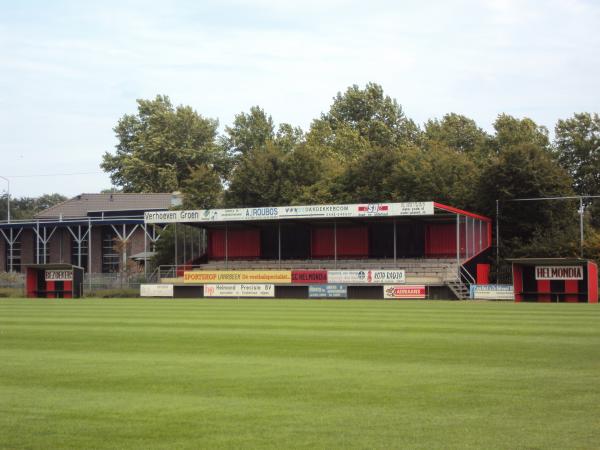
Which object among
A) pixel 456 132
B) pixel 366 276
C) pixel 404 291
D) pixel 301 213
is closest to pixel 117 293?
pixel 301 213

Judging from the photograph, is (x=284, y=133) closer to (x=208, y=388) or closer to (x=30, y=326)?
(x=30, y=326)

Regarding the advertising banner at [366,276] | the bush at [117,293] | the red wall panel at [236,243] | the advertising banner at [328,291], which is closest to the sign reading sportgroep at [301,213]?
the advertising banner at [366,276]

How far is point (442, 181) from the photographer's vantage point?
2719 inches

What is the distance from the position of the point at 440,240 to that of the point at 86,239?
38.0 m

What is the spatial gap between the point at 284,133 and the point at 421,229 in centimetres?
4319

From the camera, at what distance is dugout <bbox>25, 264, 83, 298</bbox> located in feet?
176

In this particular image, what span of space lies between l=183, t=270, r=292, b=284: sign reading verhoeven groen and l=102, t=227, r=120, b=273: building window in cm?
2669

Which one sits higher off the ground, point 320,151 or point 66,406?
point 320,151

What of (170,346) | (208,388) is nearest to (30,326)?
(170,346)

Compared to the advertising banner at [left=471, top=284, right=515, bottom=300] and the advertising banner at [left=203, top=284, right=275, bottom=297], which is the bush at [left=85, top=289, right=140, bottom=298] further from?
the advertising banner at [left=471, top=284, right=515, bottom=300]

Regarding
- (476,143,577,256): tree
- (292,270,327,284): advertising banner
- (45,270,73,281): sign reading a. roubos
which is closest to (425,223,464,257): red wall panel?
(476,143,577,256): tree

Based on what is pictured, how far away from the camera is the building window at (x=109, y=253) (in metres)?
82.1

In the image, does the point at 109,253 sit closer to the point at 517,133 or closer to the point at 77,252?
the point at 77,252

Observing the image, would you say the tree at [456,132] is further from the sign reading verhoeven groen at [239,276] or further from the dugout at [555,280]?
the dugout at [555,280]
